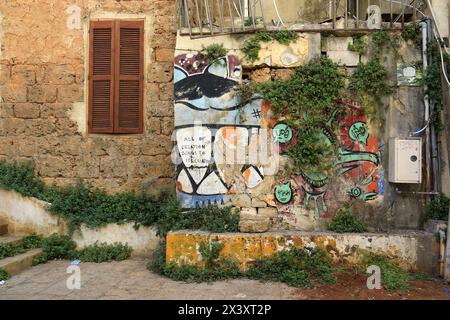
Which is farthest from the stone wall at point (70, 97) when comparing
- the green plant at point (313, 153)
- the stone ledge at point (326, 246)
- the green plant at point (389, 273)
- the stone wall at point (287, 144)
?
the green plant at point (389, 273)

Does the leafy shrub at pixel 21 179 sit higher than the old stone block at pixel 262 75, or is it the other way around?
the old stone block at pixel 262 75

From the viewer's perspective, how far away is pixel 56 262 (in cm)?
629

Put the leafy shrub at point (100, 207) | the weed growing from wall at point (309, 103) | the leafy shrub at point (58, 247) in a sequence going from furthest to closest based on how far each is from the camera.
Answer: the leafy shrub at point (100, 207) → the leafy shrub at point (58, 247) → the weed growing from wall at point (309, 103)

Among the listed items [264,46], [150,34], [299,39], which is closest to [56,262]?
[150,34]

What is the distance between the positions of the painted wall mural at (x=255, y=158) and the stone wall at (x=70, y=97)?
1340 millimetres

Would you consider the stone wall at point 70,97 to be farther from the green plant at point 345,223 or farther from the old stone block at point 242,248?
the green plant at point 345,223

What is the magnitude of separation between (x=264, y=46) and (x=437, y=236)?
3.57 meters

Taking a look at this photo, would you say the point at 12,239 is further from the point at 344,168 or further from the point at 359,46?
the point at 359,46

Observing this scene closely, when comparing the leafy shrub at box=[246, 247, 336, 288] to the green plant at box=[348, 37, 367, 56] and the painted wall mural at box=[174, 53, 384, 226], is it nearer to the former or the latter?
the painted wall mural at box=[174, 53, 384, 226]

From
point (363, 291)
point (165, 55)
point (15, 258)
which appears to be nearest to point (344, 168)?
point (363, 291)

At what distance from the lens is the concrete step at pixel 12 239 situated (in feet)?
20.4

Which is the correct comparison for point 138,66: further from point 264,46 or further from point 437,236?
point 437,236

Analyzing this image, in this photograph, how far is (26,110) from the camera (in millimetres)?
7191

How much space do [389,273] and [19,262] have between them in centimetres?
519
